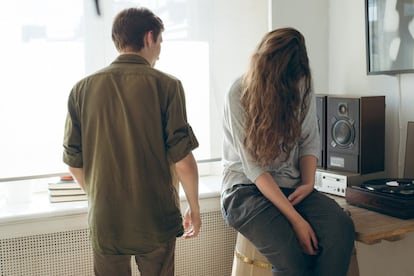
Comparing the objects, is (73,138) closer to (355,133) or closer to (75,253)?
(75,253)

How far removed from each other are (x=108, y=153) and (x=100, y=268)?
42 centimetres

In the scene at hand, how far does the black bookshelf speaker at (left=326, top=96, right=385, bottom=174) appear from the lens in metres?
2.23

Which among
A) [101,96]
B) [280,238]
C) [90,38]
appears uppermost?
[90,38]

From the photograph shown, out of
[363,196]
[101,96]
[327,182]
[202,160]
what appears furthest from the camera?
[202,160]

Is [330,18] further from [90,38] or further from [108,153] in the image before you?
[108,153]

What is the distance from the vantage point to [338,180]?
2.24 meters

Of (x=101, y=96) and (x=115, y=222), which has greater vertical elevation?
(x=101, y=96)

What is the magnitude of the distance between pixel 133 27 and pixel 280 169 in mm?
767

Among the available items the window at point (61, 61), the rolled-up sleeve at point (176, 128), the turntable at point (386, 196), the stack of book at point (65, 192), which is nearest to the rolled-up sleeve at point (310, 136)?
the turntable at point (386, 196)

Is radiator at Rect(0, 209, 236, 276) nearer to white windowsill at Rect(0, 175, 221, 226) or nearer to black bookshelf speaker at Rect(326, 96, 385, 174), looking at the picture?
white windowsill at Rect(0, 175, 221, 226)

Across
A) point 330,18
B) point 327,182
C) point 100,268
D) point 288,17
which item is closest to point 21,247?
point 100,268

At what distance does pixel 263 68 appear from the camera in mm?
1824

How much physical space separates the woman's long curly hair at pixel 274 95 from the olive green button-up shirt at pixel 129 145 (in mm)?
273

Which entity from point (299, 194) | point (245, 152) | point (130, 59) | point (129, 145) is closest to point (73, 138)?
point (129, 145)
